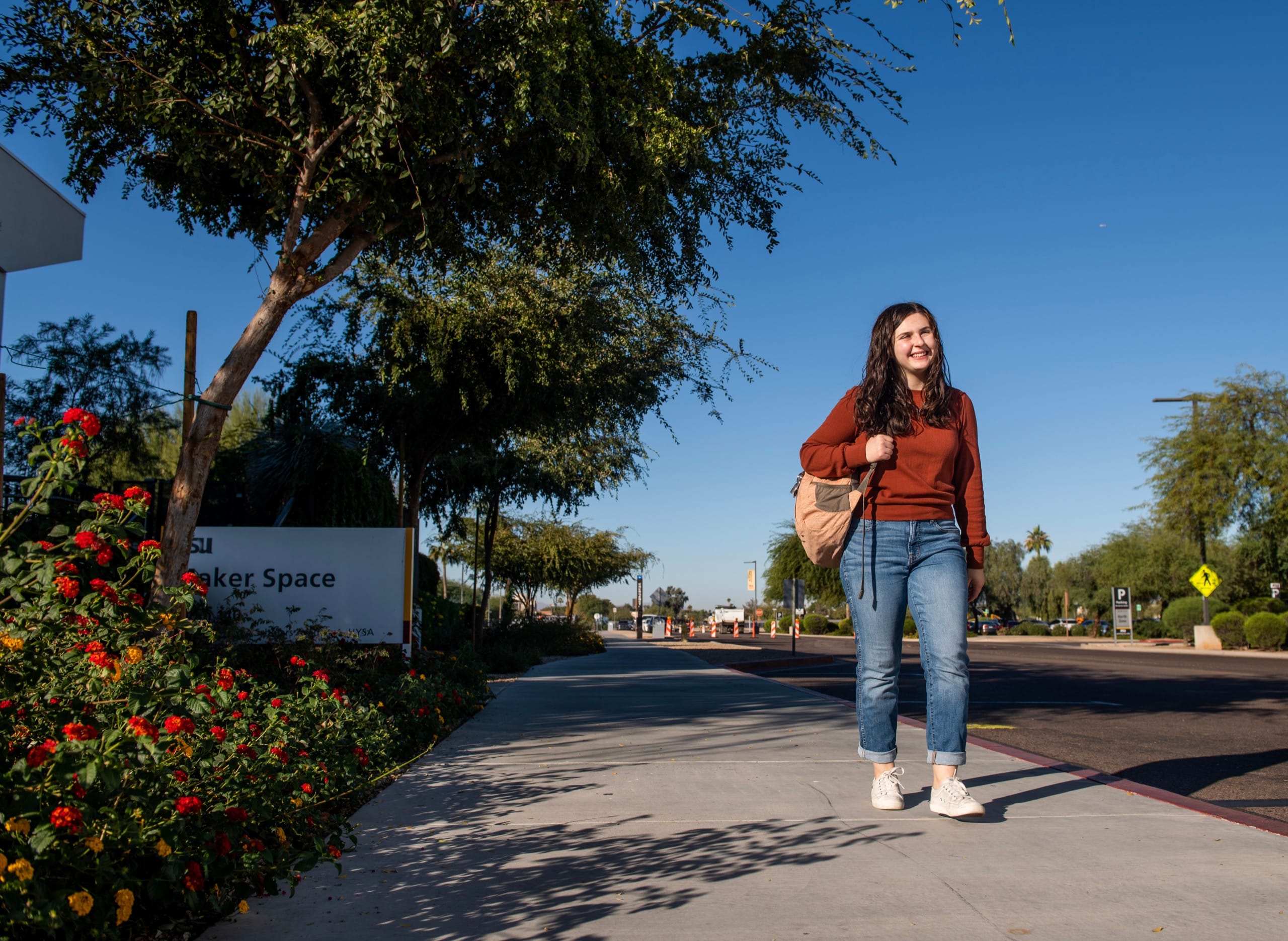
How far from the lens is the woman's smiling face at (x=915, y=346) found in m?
4.09

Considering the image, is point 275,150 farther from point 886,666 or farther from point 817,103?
point 886,666

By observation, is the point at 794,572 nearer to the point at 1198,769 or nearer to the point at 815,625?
the point at 815,625

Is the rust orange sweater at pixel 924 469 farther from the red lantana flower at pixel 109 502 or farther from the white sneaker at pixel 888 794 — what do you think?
the red lantana flower at pixel 109 502

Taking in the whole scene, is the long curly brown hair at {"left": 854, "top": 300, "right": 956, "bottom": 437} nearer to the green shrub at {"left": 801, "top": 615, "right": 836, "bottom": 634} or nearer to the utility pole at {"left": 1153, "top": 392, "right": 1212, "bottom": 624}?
the utility pole at {"left": 1153, "top": 392, "right": 1212, "bottom": 624}

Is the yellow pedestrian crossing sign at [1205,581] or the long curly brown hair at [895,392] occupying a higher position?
the long curly brown hair at [895,392]

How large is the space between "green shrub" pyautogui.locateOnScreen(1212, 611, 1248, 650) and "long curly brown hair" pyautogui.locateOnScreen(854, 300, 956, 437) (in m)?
32.3

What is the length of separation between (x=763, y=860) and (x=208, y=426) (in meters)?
4.94

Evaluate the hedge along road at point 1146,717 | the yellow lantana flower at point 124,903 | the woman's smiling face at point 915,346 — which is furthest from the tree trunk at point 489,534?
the yellow lantana flower at point 124,903

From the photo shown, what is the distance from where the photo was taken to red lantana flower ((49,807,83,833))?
2.05m

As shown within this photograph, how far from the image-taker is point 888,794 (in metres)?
4.18

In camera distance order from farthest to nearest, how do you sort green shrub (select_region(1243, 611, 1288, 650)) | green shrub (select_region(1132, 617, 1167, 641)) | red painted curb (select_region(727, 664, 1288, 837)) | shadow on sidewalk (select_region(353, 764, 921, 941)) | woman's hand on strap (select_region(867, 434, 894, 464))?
1. green shrub (select_region(1132, 617, 1167, 641))
2. green shrub (select_region(1243, 611, 1288, 650))
3. red painted curb (select_region(727, 664, 1288, 837))
4. woman's hand on strap (select_region(867, 434, 894, 464))
5. shadow on sidewalk (select_region(353, 764, 921, 941))

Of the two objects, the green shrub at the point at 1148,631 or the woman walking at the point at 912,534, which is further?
the green shrub at the point at 1148,631

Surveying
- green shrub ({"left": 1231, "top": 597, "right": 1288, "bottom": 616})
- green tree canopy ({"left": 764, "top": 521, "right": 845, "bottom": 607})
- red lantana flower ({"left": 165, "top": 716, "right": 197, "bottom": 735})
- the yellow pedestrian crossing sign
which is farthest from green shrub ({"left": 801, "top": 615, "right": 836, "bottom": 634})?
red lantana flower ({"left": 165, "top": 716, "right": 197, "bottom": 735})

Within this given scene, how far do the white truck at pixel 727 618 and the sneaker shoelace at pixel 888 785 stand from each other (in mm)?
58138
